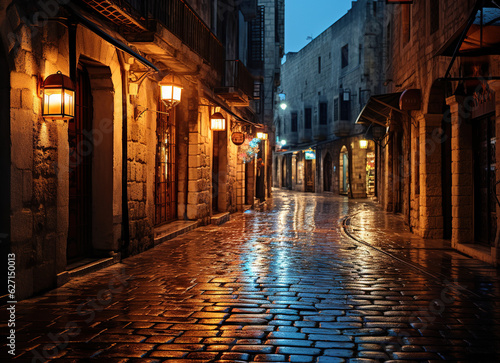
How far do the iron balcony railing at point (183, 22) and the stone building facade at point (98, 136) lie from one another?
0.10 feet

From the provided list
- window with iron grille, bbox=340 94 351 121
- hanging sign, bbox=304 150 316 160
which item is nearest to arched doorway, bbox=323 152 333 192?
hanging sign, bbox=304 150 316 160

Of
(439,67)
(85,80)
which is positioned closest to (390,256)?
(439,67)

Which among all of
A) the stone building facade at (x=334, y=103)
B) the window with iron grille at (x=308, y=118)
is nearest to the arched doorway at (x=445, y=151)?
the stone building facade at (x=334, y=103)

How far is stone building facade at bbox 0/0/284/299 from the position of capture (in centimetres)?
532

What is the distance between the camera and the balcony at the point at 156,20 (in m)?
7.06

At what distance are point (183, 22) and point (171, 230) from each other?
449 cm

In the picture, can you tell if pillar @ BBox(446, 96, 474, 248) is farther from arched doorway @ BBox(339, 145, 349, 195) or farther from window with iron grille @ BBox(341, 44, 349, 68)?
window with iron grille @ BBox(341, 44, 349, 68)

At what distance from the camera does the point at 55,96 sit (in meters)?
5.61

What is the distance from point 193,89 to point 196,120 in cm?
84

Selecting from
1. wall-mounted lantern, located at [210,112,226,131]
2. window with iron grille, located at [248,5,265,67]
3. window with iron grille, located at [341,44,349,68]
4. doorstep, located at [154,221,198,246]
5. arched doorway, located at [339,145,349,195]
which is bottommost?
doorstep, located at [154,221,198,246]

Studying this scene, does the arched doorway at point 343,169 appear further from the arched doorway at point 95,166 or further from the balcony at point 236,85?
the arched doorway at point 95,166

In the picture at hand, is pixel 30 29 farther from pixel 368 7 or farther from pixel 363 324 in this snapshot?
pixel 368 7

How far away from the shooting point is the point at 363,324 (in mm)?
4520

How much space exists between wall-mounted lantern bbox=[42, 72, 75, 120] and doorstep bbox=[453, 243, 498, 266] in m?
6.73
